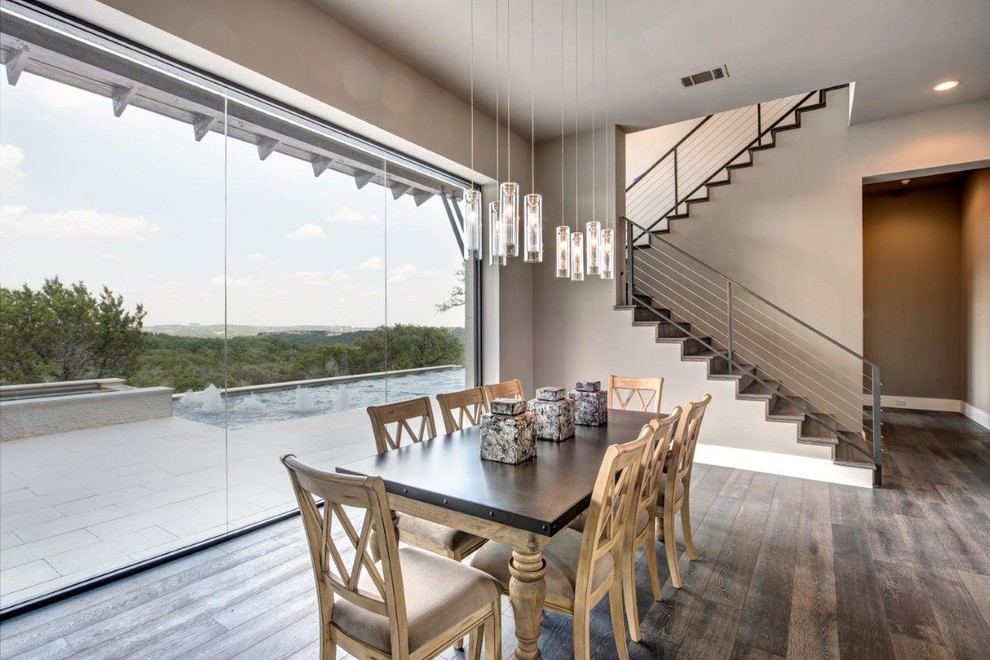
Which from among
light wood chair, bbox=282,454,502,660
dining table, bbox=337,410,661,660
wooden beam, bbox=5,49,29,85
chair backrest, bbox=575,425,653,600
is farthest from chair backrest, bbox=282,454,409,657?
wooden beam, bbox=5,49,29,85

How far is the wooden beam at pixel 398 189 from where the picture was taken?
4.07m

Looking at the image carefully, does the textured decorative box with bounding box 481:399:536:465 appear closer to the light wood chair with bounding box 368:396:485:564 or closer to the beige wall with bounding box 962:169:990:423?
the light wood chair with bounding box 368:396:485:564

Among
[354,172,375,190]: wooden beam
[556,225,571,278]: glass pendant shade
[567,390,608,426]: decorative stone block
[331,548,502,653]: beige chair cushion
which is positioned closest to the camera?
[331,548,502,653]: beige chair cushion

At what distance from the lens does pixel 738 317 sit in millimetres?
5453

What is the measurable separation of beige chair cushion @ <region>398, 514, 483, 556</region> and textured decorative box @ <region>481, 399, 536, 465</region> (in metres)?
0.34

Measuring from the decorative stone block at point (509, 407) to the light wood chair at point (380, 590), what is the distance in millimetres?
619

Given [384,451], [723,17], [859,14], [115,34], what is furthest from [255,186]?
[859,14]

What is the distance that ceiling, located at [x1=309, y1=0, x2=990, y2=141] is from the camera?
316 centimetres

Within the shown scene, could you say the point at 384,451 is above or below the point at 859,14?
below

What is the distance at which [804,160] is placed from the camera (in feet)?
16.8

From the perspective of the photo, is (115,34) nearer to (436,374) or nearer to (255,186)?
(255,186)

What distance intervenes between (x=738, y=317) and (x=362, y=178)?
4.25m

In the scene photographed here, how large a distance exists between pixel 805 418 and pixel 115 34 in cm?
570

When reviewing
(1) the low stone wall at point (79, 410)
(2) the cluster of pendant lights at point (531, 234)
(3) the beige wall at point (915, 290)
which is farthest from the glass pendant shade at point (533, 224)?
(3) the beige wall at point (915, 290)
